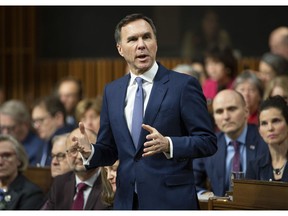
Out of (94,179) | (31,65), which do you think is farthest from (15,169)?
(31,65)

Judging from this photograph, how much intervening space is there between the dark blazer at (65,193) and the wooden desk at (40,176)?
537 millimetres

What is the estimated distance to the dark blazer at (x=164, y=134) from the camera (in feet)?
11.0

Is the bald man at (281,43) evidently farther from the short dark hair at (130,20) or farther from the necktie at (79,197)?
the short dark hair at (130,20)

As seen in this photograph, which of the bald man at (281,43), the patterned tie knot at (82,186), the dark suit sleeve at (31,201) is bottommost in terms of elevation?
the dark suit sleeve at (31,201)

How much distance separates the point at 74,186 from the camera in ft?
15.8

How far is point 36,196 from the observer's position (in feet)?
16.6

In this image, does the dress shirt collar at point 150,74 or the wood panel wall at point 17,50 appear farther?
the wood panel wall at point 17,50

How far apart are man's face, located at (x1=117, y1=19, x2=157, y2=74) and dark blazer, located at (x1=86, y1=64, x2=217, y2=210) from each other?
0.09 metres

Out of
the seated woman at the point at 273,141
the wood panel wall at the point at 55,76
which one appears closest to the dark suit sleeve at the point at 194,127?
the seated woman at the point at 273,141

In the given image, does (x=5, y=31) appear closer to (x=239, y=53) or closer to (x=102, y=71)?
(x=102, y=71)

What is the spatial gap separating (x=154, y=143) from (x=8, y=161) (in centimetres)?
220

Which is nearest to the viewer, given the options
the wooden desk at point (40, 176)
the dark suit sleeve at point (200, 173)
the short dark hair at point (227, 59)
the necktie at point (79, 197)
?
the necktie at point (79, 197)

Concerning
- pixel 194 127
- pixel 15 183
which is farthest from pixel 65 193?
pixel 194 127

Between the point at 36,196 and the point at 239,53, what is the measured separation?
3.98 m
